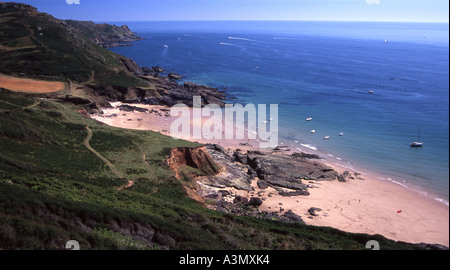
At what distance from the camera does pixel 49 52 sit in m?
77.9

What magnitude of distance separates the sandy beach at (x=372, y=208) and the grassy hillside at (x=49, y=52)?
183 feet

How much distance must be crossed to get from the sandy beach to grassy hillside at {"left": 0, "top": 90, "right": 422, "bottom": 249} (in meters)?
8.34

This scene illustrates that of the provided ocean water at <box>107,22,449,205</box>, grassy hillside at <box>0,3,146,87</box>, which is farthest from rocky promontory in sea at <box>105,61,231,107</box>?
ocean water at <box>107,22,449,205</box>

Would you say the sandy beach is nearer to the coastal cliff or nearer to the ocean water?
the coastal cliff

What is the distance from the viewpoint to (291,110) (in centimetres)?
7606

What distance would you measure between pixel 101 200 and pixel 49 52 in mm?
73520

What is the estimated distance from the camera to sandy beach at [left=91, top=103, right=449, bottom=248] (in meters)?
31.6

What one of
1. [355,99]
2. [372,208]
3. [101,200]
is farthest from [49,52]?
[355,99]

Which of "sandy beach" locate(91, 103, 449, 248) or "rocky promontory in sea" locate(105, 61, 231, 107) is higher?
"rocky promontory in sea" locate(105, 61, 231, 107)

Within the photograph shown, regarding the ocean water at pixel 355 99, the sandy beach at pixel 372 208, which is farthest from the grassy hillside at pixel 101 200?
the ocean water at pixel 355 99

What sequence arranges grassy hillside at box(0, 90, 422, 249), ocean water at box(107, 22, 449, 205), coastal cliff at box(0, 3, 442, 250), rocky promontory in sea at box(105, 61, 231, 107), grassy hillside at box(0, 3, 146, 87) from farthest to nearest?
1. rocky promontory in sea at box(105, 61, 231, 107)
2. grassy hillside at box(0, 3, 146, 87)
3. ocean water at box(107, 22, 449, 205)
4. coastal cliff at box(0, 3, 442, 250)
5. grassy hillside at box(0, 90, 422, 249)

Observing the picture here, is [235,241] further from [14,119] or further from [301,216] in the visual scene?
[14,119]

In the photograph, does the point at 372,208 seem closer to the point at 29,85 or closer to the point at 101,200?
the point at 101,200
